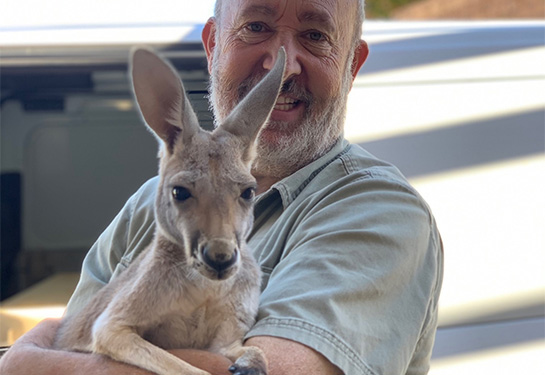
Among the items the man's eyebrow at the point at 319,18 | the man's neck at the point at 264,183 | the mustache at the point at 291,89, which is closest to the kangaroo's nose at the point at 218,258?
the mustache at the point at 291,89

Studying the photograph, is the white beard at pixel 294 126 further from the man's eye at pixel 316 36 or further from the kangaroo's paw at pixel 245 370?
the kangaroo's paw at pixel 245 370

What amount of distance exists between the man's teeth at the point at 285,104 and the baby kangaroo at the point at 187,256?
427 mm

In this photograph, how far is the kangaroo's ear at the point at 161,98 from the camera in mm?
1306

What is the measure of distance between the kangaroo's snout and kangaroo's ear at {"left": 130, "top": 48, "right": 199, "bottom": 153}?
229 millimetres

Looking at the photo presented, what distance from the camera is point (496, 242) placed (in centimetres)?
362

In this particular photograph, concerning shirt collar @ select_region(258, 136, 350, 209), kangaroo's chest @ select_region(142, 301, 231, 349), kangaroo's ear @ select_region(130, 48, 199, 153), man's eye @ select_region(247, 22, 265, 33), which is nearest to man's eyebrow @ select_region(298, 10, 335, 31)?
man's eye @ select_region(247, 22, 265, 33)

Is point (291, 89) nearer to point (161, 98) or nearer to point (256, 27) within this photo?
point (256, 27)

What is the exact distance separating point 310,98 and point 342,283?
0.57m

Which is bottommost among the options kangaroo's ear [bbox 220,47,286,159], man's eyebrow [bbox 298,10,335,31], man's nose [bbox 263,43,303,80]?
kangaroo's ear [bbox 220,47,286,159]

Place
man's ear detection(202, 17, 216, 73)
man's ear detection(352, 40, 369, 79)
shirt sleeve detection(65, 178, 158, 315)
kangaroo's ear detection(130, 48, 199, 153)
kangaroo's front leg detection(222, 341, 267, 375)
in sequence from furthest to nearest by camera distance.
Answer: man's ear detection(352, 40, 369, 79) → man's ear detection(202, 17, 216, 73) → shirt sleeve detection(65, 178, 158, 315) → kangaroo's front leg detection(222, 341, 267, 375) → kangaroo's ear detection(130, 48, 199, 153)

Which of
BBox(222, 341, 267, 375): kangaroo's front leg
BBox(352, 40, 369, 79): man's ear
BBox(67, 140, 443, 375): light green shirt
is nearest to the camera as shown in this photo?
BBox(222, 341, 267, 375): kangaroo's front leg

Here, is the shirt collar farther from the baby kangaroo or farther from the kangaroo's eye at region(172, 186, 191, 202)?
the kangaroo's eye at region(172, 186, 191, 202)

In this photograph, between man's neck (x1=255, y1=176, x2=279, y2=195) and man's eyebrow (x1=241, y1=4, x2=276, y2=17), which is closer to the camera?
man's eyebrow (x1=241, y1=4, x2=276, y2=17)

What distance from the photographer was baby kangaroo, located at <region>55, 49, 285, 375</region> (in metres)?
1.42
